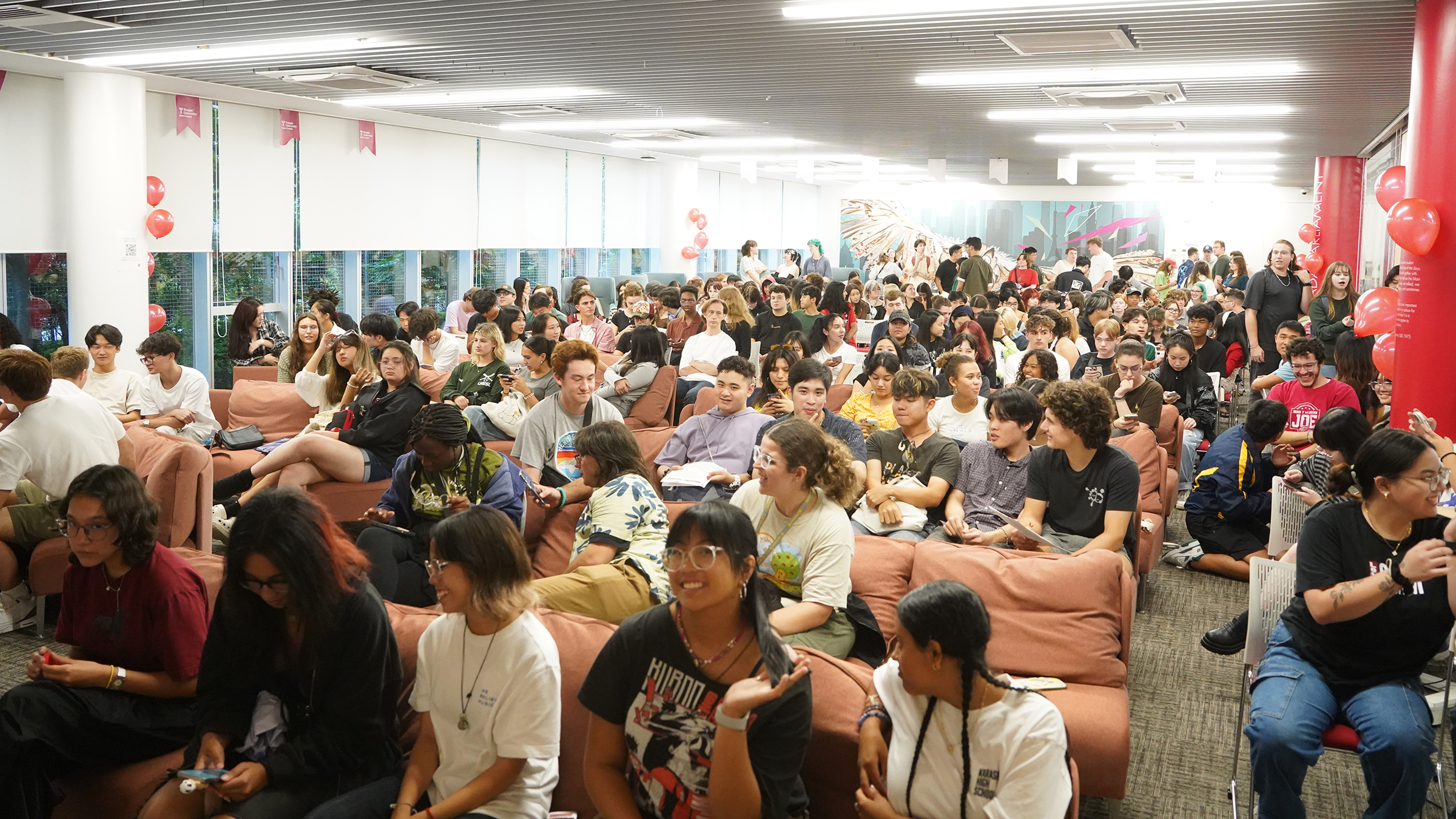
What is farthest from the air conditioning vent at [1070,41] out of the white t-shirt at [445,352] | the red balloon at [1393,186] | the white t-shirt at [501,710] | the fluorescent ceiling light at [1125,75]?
the white t-shirt at [501,710]

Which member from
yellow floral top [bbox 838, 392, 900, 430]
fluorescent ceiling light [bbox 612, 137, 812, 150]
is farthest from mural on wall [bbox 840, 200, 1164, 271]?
yellow floral top [bbox 838, 392, 900, 430]

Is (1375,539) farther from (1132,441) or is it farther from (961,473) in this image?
(1132,441)

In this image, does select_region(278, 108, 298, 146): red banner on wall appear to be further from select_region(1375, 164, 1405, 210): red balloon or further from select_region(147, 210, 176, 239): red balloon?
select_region(1375, 164, 1405, 210): red balloon

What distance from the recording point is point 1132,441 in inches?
227

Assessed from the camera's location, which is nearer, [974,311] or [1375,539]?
[1375,539]

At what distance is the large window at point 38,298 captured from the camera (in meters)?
10.2

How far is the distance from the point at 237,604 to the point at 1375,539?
122 inches

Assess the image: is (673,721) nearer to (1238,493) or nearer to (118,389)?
(1238,493)

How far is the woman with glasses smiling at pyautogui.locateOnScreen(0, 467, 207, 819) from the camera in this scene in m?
2.96

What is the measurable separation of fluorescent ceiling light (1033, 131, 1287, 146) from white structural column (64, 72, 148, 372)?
9.87m

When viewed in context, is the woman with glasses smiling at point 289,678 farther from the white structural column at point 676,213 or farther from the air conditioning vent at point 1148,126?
the white structural column at point 676,213

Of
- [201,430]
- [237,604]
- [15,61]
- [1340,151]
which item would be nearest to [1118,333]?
[201,430]

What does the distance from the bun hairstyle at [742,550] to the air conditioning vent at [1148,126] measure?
10.6m

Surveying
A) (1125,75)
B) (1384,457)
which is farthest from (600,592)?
(1125,75)
